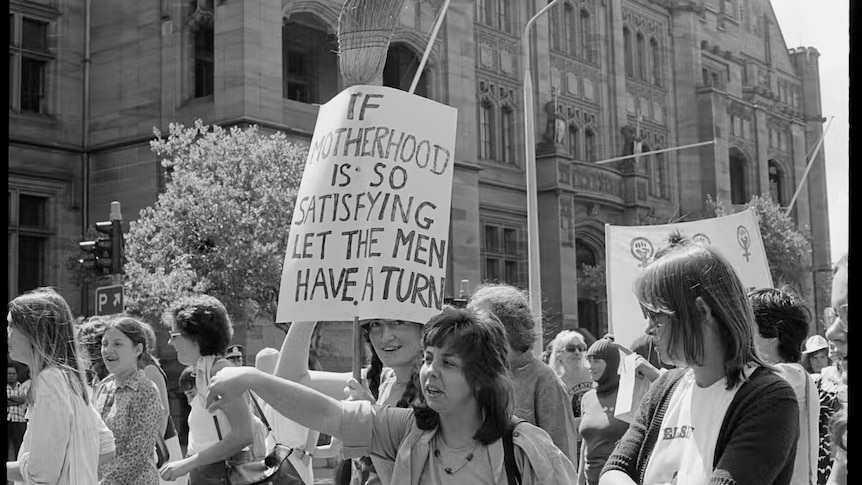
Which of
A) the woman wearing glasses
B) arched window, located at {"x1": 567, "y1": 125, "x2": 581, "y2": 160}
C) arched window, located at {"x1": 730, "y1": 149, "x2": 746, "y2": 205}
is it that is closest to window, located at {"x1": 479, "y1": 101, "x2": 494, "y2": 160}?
arched window, located at {"x1": 567, "y1": 125, "x2": 581, "y2": 160}

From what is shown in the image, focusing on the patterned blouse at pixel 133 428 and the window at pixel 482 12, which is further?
the window at pixel 482 12

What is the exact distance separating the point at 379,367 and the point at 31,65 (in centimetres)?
2391

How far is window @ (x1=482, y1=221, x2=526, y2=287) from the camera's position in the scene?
31203 mm

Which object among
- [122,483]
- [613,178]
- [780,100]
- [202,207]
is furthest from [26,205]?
[780,100]

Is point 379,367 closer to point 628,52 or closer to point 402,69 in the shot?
point 402,69

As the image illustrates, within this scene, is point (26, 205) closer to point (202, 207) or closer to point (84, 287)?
point (84, 287)

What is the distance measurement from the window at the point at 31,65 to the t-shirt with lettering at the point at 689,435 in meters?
25.3

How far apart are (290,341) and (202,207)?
15.1m

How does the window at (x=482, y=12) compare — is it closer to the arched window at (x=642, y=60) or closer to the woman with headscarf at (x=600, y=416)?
the arched window at (x=642, y=60)

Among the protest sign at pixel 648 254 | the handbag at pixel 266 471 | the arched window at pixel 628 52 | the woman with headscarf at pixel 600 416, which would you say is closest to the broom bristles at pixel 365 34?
the handbag at pixel 266 471

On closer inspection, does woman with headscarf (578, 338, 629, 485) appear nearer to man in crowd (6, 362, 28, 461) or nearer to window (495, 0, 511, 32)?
man in crowd (6, 362, 28, 461)

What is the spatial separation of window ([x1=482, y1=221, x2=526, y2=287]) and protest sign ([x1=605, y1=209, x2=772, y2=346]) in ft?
61.7

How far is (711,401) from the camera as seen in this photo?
9.16 ft

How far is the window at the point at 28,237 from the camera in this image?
993 inches
